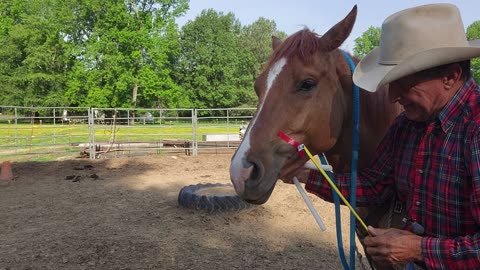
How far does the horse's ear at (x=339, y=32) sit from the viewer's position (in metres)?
1.76

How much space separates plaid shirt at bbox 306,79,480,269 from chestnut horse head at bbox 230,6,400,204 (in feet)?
1.22

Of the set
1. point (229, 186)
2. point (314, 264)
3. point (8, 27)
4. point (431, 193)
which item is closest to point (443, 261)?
point (431, 193)

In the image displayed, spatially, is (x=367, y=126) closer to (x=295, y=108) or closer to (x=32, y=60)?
(x=295, y=108)

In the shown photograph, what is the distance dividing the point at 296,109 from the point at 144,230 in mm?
4127

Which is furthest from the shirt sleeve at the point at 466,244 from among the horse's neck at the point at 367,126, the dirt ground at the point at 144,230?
the dirt ground at the point at 144,230

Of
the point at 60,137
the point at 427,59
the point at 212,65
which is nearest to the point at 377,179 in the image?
the point at 427,59

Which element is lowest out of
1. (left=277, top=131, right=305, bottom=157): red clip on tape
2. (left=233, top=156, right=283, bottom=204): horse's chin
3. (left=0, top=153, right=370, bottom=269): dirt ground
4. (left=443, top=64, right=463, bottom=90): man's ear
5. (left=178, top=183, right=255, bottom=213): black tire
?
(left=0, top=153, right=370, bottom=269): dirt ground

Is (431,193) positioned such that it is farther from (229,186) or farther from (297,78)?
(229,186)

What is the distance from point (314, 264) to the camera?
13.9 ft

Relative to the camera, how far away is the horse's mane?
1759 millimetres

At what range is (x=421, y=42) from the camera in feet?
4.48

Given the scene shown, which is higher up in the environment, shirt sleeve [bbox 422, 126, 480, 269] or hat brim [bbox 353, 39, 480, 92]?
hat brim [bbox 353, 39, 480, 92]

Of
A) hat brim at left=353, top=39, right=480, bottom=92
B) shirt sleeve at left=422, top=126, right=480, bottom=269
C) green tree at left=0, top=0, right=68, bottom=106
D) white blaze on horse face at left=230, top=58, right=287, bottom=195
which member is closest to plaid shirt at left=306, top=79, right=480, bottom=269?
shirt sleeve at left=422, top=126, right=480, bottom=269

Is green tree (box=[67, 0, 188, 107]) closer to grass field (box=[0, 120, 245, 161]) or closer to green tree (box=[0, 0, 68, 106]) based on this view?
green tree (box=[0, 0, 68, 106])
